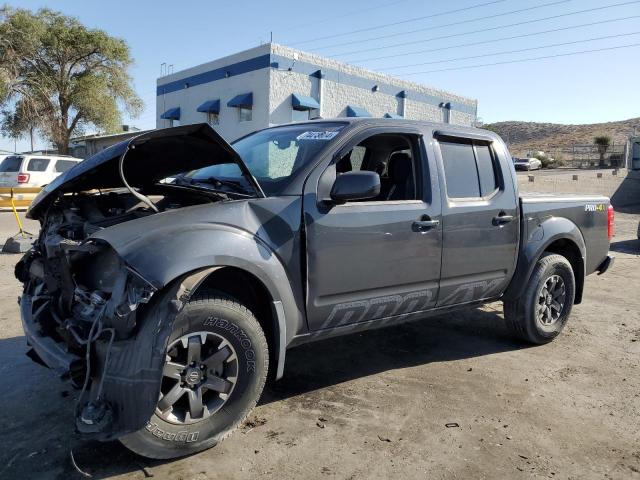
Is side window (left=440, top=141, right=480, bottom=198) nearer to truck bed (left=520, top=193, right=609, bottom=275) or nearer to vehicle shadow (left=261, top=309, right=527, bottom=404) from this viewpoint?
truck bed (left=520, top=193, right=609, bottom=275)

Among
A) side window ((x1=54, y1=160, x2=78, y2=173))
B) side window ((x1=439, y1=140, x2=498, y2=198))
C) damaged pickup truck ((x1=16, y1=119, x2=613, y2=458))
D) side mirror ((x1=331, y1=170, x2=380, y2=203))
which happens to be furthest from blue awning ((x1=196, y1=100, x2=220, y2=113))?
side mirror ((x1=331, y1=170, x2=380, y2=203))

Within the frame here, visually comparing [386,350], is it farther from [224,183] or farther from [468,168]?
[224,183]

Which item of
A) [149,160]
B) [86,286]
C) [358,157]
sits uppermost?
[358,157]

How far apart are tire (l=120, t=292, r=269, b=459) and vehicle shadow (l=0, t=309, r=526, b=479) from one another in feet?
0.86

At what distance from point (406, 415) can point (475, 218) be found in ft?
5.39

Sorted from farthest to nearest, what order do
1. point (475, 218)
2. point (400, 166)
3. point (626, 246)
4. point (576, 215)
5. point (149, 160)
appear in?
point (626, 246)
point (576, 215)
point (400, 166)
point (475, 218)
point (149, 160)

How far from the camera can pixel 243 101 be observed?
77.7ft

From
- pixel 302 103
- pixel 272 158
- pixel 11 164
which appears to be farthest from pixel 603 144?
pixel 272 158

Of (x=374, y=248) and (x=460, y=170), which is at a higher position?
(x=460, y=170)

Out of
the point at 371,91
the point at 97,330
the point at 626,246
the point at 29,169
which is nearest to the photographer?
the point at 97,330

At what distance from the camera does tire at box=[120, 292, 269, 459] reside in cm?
271

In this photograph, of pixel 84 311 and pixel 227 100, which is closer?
pixel 84 311

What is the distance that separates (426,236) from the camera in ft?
12.6

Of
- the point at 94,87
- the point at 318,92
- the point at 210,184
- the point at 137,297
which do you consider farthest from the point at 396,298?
the point at 94,87
